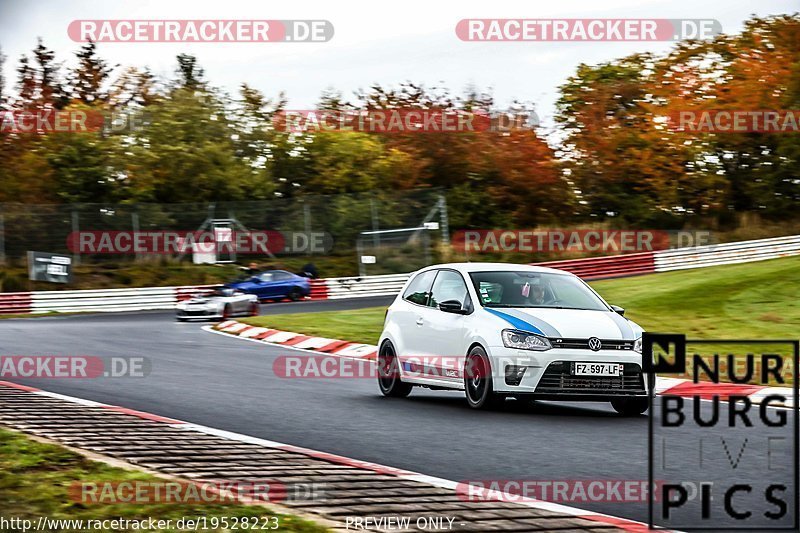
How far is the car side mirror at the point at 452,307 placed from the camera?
42.6ft

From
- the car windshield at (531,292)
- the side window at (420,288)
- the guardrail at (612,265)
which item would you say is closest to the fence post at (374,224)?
the guardrail at (612,265)

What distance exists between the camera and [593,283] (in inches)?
1507

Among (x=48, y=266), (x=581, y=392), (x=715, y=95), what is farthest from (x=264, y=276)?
(x=581, y=392)

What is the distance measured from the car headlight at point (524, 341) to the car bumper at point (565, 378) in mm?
60

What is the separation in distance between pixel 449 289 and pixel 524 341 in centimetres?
171

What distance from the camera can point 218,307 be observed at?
108 ft
